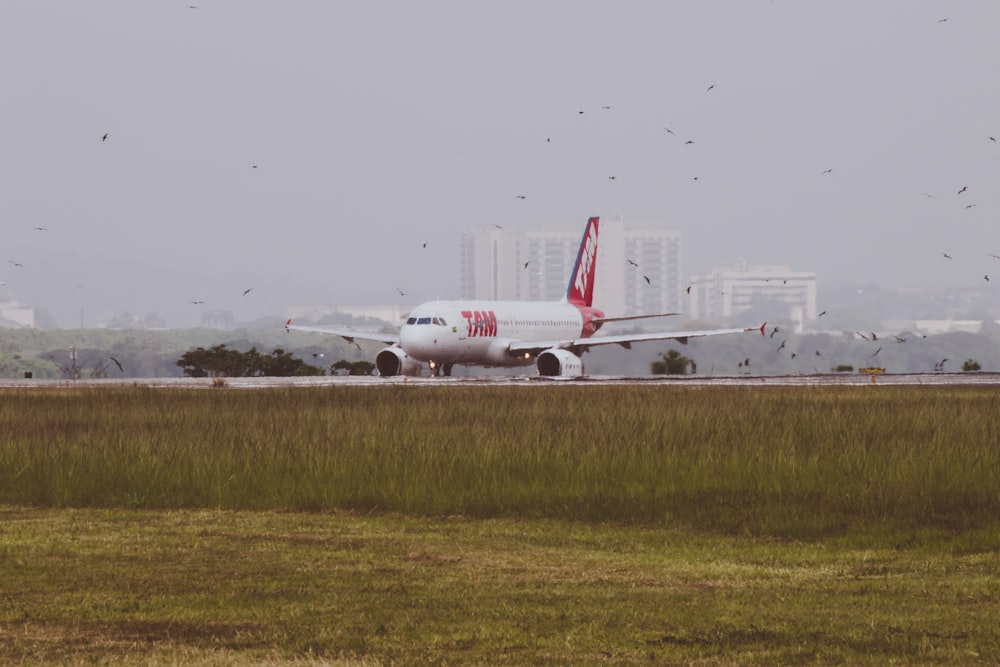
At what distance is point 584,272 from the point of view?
309 feet

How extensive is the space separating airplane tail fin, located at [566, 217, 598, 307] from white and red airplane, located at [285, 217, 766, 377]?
8.95 ft

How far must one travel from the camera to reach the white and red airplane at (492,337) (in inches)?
2928

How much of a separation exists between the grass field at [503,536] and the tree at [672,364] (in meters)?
53.5

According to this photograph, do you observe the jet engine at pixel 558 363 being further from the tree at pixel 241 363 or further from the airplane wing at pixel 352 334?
the tree at pixel 241 363

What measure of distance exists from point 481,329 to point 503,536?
57797mm

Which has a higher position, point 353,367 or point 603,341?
point 603,341

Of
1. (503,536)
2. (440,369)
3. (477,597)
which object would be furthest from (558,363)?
(477,597)

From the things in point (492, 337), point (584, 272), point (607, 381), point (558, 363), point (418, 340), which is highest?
point (584, 272)

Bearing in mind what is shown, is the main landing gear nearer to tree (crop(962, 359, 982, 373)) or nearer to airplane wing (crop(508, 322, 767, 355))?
airplane wing (crop(508, 322, 767, 355))

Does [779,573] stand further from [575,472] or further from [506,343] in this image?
[506,343]

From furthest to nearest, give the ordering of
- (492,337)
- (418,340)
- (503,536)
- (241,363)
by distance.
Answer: (241,363) → (492,337) → (418,340) → (503,536)

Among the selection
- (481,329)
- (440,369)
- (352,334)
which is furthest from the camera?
(352,334)

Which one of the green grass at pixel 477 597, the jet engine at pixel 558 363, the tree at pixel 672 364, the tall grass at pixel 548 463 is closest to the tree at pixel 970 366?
the tree at pixel 672 364

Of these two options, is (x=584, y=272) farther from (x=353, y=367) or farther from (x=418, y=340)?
(x=418, y=340)
